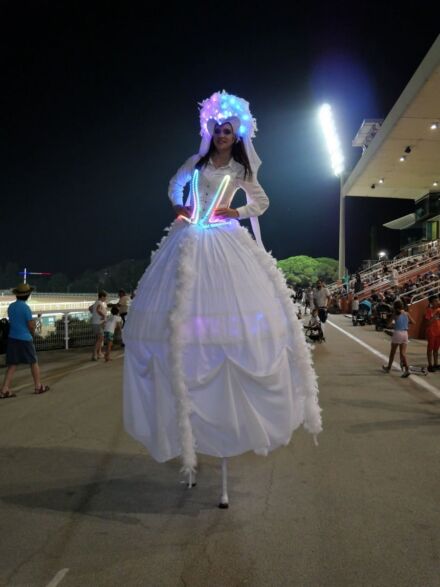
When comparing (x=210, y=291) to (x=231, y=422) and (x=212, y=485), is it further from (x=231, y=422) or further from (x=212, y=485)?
(x=212, y=485)

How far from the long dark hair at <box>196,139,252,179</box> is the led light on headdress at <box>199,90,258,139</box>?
0.08 meters

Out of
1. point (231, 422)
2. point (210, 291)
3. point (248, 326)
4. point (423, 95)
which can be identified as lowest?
point (231, 422)

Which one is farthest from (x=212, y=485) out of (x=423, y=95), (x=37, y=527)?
(x=423, y=95)

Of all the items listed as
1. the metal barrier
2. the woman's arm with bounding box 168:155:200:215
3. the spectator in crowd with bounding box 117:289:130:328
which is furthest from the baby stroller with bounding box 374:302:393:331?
the woman's arm with bounding box 168:155:200:215

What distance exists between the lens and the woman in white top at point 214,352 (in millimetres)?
2959

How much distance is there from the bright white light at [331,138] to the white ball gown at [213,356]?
146ft

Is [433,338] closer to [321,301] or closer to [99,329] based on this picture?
[99,329]

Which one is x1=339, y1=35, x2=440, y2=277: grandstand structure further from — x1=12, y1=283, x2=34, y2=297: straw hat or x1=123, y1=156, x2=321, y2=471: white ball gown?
x1=123, y1=156, x2=321, y2=471: white ball gown

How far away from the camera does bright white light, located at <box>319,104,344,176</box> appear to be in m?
44.9

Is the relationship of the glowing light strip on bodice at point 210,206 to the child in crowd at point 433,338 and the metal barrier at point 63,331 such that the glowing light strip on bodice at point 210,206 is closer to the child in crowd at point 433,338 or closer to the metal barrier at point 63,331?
the child in crowd at point 433,338

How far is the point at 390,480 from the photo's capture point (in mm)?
3785

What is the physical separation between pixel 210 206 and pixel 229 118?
2.38 ft

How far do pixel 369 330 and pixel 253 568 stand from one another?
16.8 metres

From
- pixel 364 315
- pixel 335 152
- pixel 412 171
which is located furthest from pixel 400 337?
pixel 335 152
